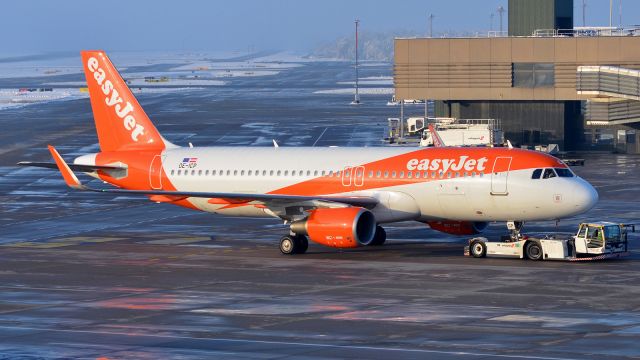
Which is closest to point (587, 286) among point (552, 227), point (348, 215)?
point (348, 215)

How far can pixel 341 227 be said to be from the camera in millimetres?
46281

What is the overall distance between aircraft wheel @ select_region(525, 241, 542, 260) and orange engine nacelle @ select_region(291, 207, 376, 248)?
18.8 ft

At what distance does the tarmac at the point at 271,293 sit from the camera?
102ft

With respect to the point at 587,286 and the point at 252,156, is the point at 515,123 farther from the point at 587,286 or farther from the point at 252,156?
the point at 587,286

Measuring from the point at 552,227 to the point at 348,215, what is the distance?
1395 cm

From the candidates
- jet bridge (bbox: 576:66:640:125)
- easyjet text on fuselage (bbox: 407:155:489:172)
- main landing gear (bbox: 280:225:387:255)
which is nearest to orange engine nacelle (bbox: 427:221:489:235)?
easyjet text on fuselage (bbox: 407:155:489:172)

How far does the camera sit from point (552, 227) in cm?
5688

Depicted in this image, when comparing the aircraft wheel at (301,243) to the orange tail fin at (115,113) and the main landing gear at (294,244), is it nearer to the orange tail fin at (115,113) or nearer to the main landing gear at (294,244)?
the main landing gear at (294,244)

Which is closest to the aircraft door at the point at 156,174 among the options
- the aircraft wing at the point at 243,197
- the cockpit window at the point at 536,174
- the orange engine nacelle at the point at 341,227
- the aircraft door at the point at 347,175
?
the aircraft wing at the point at 243,197

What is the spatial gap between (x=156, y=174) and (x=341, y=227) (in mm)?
11194

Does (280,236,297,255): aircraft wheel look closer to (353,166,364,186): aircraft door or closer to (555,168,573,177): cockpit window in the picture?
(353,166,364,186): aircraft door

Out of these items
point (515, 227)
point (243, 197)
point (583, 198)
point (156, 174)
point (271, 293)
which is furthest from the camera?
point (156, 174)

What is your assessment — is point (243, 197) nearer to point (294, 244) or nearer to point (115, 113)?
point (294, 244)

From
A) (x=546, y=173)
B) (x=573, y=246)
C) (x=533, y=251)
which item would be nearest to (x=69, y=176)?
(x=533, y=251)
